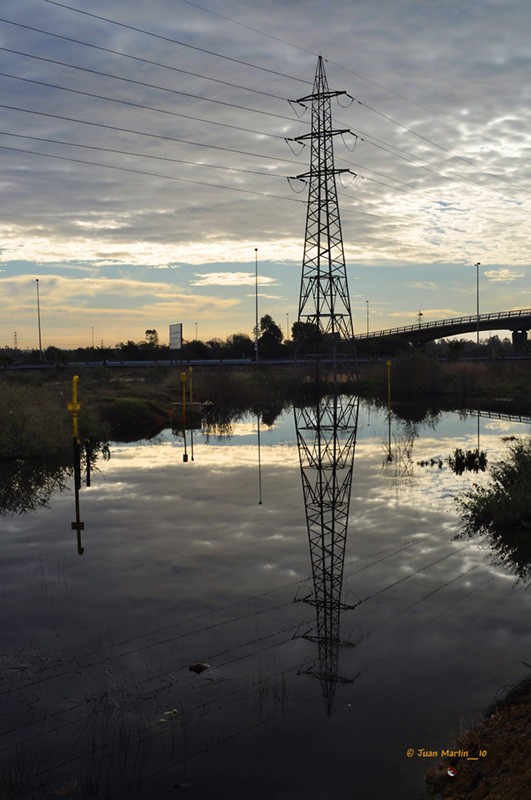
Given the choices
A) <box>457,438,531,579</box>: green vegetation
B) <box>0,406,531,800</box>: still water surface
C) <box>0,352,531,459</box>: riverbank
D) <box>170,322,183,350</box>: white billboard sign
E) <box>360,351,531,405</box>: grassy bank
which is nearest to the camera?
<box>0,406,531,800</box>: still water surface

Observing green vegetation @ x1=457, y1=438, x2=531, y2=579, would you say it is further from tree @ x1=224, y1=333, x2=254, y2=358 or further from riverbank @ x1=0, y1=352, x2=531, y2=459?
tree @ x1=224, y1=333, x2=254, y2=358

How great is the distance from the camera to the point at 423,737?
6527 mm

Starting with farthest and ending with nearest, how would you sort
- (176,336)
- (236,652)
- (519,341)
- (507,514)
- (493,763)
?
(519,341)
(176,336)
(507,514)
(236,652)
(493,763)

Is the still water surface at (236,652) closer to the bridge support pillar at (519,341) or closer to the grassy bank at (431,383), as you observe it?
the grassy bank at (431,383)

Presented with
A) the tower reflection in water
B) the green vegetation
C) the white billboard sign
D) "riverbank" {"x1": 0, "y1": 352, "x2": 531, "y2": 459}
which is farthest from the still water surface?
the white billboard sign

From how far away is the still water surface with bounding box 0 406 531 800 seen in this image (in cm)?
619

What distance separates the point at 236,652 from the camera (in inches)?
329

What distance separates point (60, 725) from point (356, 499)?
431 inches

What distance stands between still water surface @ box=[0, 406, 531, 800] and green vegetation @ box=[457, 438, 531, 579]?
1.75 ft

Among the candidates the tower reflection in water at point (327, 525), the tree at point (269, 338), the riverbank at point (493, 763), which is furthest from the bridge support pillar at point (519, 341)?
the riverbank at point (493, 763)

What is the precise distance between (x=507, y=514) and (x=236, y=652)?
762cm

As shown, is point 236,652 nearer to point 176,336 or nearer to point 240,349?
point 176,336

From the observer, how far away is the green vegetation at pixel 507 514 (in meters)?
12.8

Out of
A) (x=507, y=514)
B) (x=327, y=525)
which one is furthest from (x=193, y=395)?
(x=507, y=514)
